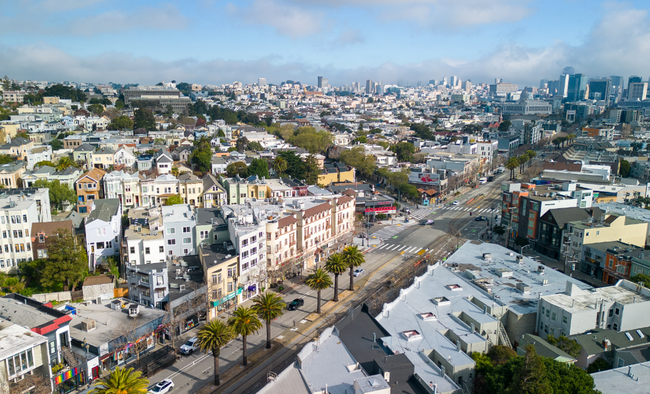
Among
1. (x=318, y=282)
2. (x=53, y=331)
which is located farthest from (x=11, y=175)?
(x=318, y=282)

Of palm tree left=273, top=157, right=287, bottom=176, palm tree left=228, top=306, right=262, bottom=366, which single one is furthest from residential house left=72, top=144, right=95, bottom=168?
palm tree left=228, top=306, right=262, bottom=366

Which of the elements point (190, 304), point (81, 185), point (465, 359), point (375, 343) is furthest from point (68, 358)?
point (81, 185)

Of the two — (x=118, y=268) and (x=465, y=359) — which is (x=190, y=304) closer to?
(x=118, y=268)

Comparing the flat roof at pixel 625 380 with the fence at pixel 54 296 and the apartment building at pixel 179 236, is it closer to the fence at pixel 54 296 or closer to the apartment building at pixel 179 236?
the apartment building at pixel 179 236

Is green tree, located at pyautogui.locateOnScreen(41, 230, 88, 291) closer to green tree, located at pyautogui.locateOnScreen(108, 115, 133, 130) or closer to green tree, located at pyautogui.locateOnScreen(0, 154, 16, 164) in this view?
green tree, located at pyautogui.locateOnScreen(0, 154, 16, 164)

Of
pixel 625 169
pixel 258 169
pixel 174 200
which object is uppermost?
pixel 258 169

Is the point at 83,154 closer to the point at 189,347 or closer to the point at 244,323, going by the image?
the point at 189,347

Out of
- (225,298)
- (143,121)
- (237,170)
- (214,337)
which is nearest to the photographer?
(214,337)
